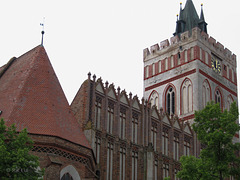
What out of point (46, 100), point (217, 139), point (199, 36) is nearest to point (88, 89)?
point (46, 100)

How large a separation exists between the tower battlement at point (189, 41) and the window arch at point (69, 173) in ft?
96.8

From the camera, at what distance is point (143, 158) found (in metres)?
38.8

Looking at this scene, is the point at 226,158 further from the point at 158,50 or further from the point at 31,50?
the point at 158,50

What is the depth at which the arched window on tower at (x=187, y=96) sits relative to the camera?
51.8m

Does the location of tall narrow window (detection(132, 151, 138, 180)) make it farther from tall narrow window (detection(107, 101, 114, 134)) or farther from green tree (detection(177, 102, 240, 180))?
green tree (detection(177, 102, 240, 180))

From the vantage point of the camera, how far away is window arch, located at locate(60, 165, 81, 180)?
27.9 m

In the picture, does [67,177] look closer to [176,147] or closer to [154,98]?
[176,147]

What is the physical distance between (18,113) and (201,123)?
10.9m

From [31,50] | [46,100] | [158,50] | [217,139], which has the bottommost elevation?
[217,139]

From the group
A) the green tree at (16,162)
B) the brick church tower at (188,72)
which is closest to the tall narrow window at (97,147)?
the green tree at (16,162)

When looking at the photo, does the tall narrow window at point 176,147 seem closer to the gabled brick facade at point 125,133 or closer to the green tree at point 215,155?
the gabled brick facade at point 125,133

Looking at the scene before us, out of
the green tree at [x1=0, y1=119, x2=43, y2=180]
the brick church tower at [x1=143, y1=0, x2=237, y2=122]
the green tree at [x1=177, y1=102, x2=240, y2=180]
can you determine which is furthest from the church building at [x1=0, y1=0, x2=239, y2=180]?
the green tree at [x1=177, y1=102, x2=240, y2=180]

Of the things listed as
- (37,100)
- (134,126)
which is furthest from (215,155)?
(134,126)

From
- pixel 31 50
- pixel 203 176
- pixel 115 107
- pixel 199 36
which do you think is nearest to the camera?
pixel 203 176
